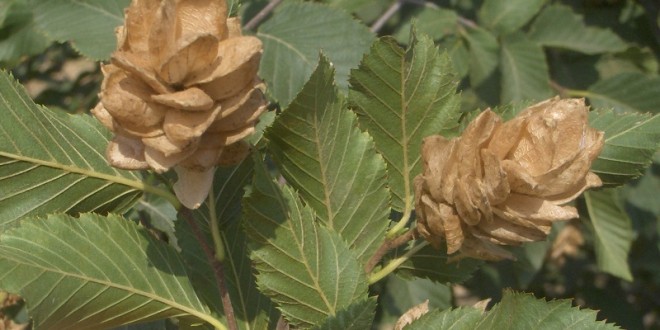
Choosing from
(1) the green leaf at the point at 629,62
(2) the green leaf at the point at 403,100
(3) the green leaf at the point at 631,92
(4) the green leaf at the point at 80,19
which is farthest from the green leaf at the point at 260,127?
(1) the green leaf at the point at 629,62

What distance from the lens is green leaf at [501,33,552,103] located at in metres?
2.44

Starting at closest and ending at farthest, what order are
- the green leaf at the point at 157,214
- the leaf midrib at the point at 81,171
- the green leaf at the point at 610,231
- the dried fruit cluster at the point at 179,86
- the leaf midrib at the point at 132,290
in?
1. the dried fruit cluster at the point at 179,86
2. the leaf midrib at the point at 132,290
3. the leaf midrib at the point at 81,171
4. the green leaf at the point at 157,214
5. the green leaf at the point at 610,231

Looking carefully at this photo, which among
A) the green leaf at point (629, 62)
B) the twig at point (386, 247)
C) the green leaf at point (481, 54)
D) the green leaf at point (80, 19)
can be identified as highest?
the green leaf at point (80, 19)

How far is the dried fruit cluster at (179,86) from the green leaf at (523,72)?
5.13 ft

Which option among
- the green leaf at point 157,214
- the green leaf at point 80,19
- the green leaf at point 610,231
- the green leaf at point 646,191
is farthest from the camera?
the green leaf at point 646,191

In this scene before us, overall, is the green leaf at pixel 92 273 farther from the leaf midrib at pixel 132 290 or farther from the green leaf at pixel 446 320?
the green leaf at pixel 446 320

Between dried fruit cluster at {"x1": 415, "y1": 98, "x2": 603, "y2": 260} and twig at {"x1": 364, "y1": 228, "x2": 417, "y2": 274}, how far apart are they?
11cm

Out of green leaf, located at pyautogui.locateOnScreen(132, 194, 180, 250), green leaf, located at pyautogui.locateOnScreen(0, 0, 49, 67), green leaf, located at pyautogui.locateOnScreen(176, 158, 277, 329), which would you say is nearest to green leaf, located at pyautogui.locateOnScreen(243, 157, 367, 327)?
green leaf, located at pyautogui.locateOnScreen(176, 158, 277, 329)

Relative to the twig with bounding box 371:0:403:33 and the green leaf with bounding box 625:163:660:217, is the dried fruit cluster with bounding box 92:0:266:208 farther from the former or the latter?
the green leaf with bounding box 625:163:660:217

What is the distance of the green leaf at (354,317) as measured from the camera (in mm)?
966

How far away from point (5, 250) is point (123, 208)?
24 centimetres

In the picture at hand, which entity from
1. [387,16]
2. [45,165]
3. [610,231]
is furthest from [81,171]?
[610,231]

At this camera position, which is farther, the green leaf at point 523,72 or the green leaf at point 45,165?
the green leaf at point 523,72

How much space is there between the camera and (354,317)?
97 centimetres
